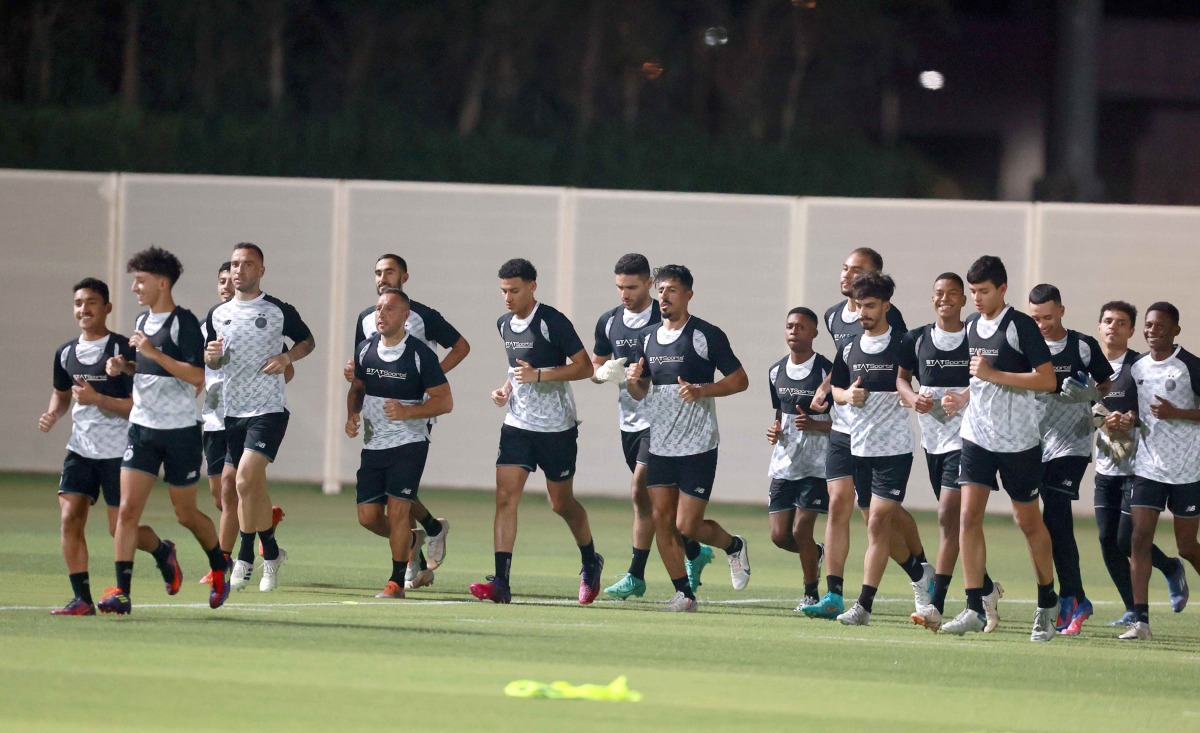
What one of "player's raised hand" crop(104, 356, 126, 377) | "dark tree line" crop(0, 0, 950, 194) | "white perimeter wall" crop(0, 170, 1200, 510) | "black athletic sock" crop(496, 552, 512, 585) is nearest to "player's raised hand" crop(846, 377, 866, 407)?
"black athletic sock" crop(496, 552, 512, 585)

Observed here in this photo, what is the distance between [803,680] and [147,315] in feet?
13.7

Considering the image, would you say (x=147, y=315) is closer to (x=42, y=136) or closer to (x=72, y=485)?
(x=72, y=485)

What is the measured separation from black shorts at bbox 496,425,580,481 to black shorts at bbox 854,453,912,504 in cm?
214

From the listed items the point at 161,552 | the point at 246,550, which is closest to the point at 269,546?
the point at 246,550

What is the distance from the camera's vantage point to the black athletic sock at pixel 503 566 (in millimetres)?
11438

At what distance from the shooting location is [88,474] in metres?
9.84

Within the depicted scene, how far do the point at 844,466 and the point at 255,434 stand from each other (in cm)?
372

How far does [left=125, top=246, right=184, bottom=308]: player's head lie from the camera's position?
32.2 ft

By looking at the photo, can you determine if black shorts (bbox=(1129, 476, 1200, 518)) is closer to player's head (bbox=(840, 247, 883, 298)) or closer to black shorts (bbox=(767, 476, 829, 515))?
black shorts (bbox=(767, 476, 829, 515))

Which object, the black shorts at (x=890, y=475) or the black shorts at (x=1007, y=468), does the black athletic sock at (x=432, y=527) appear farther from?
the black shorts at (x=1007, y=468)

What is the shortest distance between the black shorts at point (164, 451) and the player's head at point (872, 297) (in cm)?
392

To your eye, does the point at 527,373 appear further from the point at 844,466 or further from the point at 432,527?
the point at 844,466

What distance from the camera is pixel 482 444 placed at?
19.0m

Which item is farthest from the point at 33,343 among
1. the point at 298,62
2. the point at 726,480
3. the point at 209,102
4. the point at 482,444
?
the point at 298,62
